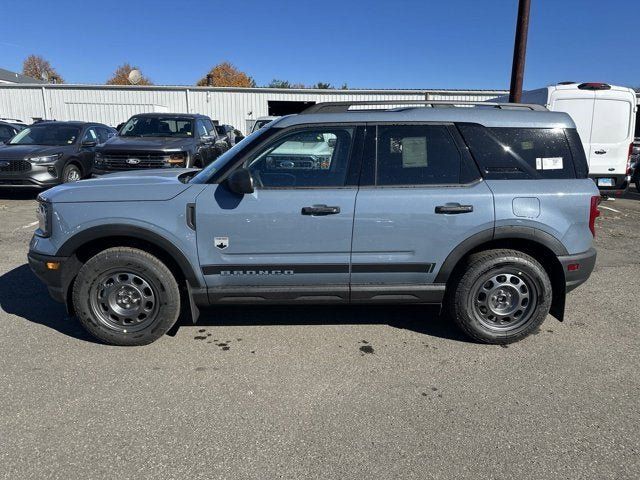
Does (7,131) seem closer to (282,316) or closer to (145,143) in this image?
(145,143)

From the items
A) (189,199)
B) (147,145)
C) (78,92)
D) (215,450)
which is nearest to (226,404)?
(215,450)

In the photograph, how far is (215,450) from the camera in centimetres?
241

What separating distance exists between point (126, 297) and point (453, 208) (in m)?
2.60

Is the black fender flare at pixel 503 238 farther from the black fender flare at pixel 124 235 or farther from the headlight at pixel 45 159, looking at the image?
the headlight at pixel 45 159

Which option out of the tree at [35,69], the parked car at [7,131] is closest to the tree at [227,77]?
the tree at [35,69]

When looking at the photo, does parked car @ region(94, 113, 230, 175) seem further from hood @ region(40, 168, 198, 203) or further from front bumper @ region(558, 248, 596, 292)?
front bumper @ region(558, 248, 596, 292)

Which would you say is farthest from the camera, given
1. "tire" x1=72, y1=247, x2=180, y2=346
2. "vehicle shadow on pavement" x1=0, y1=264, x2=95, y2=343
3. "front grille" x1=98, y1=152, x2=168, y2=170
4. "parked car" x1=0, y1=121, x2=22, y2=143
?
"parked car" x1=0, y1=121, x2=22, y2=143

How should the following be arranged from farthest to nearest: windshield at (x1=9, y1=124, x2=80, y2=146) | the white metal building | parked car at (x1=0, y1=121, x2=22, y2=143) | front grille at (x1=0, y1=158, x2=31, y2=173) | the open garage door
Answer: the open garage door
the white metal building
parked car at (x1=0, y1=121, x2=22, y2=143)
windshield at (x1=9, y1=124, x2=80, y2=146)
front grille at (x1=0, y1=158, x2=31, y2=173)

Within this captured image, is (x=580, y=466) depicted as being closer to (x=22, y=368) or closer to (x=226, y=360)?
(x=226, y=360)

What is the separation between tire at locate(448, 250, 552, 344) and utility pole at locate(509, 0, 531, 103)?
661 centimetres

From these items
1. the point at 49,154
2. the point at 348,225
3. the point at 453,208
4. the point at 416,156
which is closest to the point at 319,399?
the point at 348,225

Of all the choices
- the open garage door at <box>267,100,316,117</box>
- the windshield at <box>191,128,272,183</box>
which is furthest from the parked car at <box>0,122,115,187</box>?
the open garage door at <box>267,100,316,117</box>

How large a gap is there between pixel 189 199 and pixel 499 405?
254 centimetres

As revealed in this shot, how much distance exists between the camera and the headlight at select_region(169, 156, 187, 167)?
8875 mm
